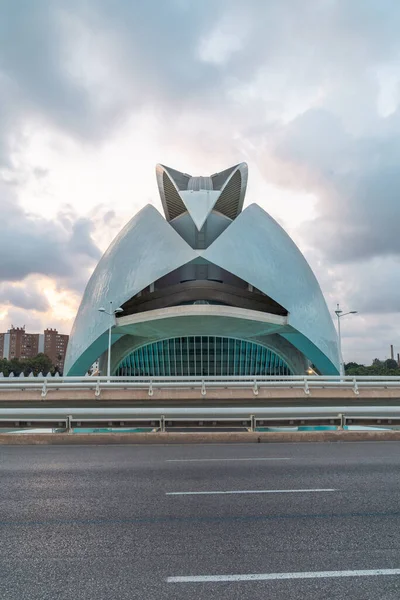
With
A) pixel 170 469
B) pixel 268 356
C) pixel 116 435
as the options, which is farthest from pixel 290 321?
pixel 170 469

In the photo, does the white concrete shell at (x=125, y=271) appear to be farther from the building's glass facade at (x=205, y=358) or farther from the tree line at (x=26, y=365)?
the tree line at (x=26, y=365)

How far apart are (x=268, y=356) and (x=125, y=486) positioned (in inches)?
1230

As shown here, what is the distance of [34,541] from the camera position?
375 centimetres

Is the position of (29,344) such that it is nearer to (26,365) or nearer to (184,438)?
(26,365)

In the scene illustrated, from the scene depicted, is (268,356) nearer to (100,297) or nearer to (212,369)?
(212,369)

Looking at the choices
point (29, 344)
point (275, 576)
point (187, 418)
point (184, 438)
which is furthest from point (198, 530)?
point (29, 344)

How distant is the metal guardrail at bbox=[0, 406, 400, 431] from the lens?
10695 millimetres

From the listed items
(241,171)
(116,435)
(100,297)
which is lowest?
(116,435)

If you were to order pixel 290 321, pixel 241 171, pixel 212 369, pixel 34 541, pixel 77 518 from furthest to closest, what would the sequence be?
pixel 241 171 < pixel 212 369 < pixel 290 321 < pixel 77 518 < pixel 34 541

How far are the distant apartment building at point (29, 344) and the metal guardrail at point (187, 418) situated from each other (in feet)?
454

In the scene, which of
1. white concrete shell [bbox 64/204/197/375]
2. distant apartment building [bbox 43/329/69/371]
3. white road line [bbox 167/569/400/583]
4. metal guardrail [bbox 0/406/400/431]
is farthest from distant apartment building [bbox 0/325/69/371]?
white road line [bbox 167/569/400/583]

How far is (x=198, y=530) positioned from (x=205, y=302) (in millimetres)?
29790

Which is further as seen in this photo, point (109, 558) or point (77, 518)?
point (77, 518)

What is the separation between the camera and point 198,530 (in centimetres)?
403
